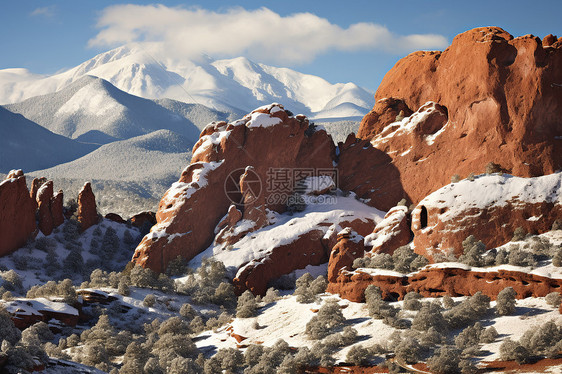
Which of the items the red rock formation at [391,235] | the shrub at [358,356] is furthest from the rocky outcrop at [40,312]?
the red rock formation at [391,235]

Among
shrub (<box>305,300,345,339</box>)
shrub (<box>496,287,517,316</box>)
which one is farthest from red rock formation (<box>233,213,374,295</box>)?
shrub (<box>496,287,517,316</box>)

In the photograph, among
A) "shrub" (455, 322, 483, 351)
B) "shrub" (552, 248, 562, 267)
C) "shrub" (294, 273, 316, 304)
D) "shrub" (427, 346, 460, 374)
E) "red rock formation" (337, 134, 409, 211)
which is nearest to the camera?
"shrub" (427, 346, 460, 374)

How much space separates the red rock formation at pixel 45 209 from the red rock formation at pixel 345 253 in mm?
38959

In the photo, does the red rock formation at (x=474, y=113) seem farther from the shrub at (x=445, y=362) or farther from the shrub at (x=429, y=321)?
the shrub at (x=445, y=362)

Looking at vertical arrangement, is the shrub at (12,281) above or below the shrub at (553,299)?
below

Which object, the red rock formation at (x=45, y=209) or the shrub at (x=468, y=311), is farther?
the red rock formation at (x=45, y=209)

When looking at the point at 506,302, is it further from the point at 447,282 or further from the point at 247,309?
the point at 247,309

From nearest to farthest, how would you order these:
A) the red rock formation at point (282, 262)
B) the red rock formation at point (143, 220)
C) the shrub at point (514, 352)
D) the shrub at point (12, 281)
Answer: the shrub at point (514, 352) → the red rock formation at point (282, 262) → the shrub at point (12, 281) → the red rock formation at point (143, 220)

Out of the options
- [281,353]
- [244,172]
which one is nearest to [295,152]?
[244,172]

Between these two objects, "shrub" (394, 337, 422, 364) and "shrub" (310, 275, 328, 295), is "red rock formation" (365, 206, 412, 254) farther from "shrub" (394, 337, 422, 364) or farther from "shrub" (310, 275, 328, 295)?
"shrub" (394, 337, 422, 364)

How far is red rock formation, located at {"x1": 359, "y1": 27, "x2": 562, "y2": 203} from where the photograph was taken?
63250mm

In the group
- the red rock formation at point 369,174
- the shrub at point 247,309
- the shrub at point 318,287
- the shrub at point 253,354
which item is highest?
the red rock formation at point 369,174

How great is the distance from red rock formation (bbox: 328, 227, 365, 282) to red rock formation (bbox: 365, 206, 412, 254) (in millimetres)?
4532

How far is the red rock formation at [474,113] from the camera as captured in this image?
6325 cm
